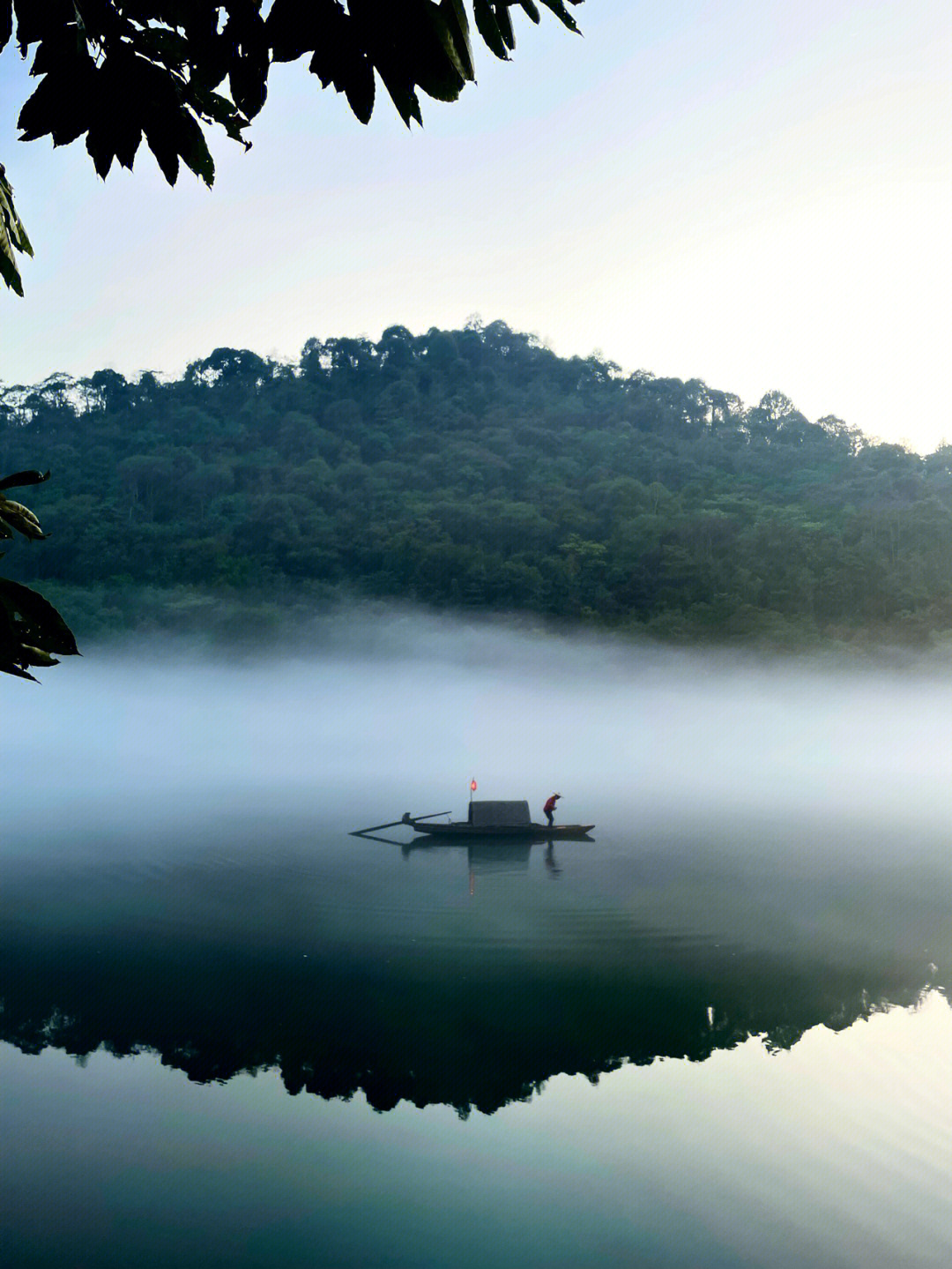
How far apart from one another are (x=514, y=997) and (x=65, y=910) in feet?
32.5

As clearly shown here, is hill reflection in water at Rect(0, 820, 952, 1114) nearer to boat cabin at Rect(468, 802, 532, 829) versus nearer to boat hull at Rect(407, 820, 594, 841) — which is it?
boat hull at Rect(407, 820, 594, 841)

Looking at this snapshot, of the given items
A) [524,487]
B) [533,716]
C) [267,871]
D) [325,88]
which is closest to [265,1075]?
[267,871]

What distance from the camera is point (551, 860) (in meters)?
26.5

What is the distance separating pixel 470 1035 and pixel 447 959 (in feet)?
11.3

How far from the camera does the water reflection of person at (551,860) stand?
Answer: 25219 mm

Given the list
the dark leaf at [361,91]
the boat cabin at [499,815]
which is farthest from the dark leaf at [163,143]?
the boat cabin at [499,815]

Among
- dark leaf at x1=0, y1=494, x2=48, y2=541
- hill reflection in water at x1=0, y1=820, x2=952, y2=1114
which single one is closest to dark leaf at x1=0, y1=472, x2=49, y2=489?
dark leaf at x1=0, y1=494, x2=48, y2=541

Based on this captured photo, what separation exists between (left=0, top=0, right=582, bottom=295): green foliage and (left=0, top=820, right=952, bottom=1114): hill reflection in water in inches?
481

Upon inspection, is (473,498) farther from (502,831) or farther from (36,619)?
(36,619)

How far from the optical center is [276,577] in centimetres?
8262

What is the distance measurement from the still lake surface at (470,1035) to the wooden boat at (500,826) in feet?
2.41

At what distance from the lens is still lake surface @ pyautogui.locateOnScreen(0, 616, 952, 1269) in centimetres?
981

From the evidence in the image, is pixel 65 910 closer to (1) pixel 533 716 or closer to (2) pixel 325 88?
(2) pixel 325 88

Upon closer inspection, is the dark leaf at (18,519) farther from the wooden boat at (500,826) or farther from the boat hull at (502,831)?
→ the wooden boat at (500,826)
